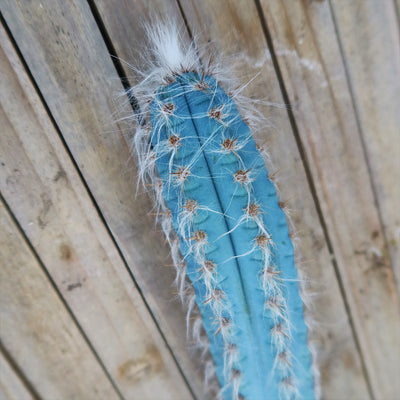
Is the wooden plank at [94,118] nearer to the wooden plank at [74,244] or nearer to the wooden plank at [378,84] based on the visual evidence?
the wooden plank at [74,244]

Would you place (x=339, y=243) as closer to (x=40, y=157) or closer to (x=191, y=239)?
(x=191, y=239)

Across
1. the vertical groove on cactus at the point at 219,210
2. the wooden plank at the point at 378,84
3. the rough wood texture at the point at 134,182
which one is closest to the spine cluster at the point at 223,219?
the vertical groove on cactus at the point at 219,210

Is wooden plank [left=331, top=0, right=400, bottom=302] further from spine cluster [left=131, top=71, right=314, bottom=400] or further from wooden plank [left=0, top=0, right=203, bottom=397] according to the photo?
wooden plank [left=0, top=0, right=203, bottom=397]

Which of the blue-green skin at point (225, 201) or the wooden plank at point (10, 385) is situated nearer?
the blue-green skin at point (225, 201)

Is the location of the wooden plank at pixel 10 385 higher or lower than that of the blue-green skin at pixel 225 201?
lower

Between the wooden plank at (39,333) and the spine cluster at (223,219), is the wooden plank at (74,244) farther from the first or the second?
the spine cluster at (223,219)

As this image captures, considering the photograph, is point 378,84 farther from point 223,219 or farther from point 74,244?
point 74,244

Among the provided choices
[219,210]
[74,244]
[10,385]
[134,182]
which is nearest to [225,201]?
[219,210]
